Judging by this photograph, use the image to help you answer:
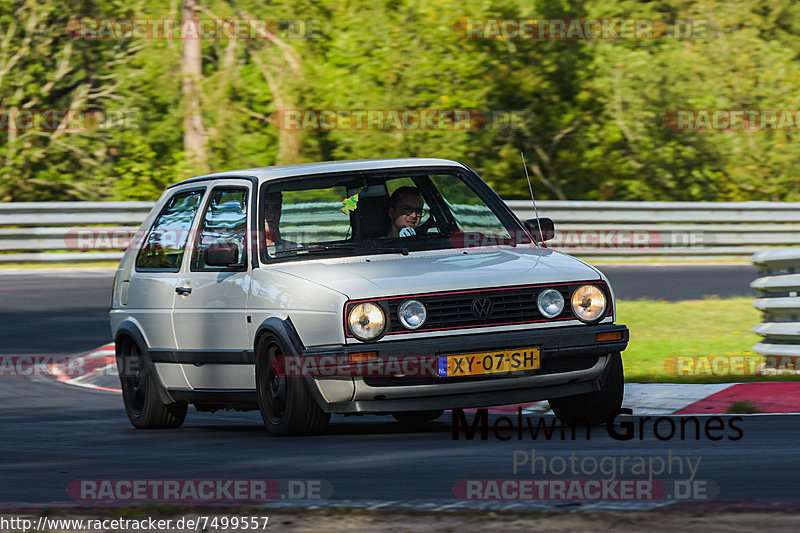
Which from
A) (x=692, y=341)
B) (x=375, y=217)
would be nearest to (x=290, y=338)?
(x=375, y=217)

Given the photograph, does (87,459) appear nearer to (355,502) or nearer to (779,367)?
(355,502)

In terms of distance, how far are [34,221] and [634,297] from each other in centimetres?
942

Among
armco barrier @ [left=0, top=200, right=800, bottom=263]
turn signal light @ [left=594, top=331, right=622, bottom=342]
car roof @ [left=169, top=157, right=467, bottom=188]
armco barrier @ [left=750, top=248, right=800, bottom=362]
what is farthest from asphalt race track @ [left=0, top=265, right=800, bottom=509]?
armco barrier @ [left=0, top=200, right=800, bottom=263]

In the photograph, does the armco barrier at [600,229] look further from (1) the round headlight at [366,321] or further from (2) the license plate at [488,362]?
(1) the round headlight at [366,321]

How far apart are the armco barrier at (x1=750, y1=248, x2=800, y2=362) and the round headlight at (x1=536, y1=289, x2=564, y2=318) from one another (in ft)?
10.4

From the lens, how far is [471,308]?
26.0ft

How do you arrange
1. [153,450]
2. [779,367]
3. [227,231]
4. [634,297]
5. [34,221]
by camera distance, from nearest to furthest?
[153,450]
[227,231]
[779,367]
[634,297]
[34,221]

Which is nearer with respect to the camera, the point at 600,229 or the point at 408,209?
the point at 408,209

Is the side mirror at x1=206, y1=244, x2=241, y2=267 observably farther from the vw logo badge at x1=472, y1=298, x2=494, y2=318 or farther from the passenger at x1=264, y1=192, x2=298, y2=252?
the vw logo badge at x1=472, y1=298, x2=494, y2=318

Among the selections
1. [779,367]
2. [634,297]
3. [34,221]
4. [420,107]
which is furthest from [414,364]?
[420,107]

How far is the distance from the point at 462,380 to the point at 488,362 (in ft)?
0.55

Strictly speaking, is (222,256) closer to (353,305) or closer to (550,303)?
(353,305)

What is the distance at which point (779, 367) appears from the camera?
10.9 metres

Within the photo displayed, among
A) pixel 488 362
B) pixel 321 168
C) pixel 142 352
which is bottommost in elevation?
pixel 142 352
